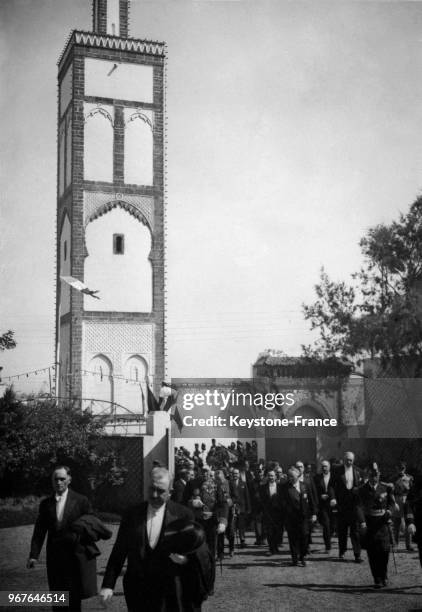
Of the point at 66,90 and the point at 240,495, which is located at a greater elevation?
→ the point at 66,90

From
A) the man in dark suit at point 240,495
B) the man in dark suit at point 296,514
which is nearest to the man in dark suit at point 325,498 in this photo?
the man in dark suit at point 296,514

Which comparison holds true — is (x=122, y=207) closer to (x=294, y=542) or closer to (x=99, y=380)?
(x=99, y=380)

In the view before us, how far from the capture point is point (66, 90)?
32500 mm

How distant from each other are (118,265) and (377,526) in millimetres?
21651

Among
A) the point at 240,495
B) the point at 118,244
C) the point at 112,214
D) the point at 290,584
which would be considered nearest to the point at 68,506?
the point at 290,584

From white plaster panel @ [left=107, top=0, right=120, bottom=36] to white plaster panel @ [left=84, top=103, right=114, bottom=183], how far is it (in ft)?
10.1

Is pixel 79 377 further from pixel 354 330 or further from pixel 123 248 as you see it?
pixel 354 330

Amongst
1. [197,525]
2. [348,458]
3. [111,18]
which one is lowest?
[197,525]

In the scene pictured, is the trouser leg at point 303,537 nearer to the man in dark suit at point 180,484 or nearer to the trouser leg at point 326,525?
the trouser leg at point 326,525

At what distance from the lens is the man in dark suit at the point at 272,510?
14.8 m

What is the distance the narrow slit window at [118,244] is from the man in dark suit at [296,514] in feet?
62.7

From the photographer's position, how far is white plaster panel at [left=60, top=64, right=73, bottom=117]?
1251 inches

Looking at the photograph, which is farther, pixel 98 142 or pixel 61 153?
pixel 61 153

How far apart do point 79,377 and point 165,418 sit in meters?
9.22
